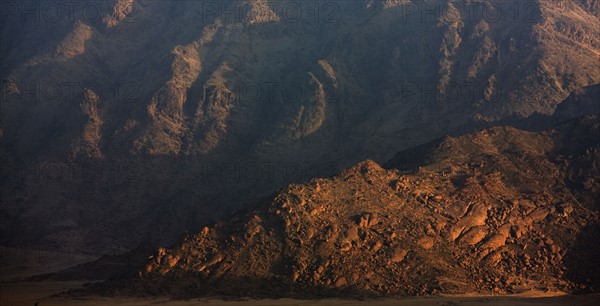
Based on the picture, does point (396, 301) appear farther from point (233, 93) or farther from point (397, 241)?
point (233, 93)

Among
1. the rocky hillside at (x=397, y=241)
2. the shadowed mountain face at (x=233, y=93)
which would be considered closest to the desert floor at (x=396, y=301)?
the rocky hillside at (x=397, y=241)

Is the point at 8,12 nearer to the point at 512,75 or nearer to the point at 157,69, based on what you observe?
the point at 157,69

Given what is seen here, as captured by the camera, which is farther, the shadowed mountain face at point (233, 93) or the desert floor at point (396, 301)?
the shadowed mountain face at point (233, 93)

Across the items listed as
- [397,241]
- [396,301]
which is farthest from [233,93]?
[396,301]

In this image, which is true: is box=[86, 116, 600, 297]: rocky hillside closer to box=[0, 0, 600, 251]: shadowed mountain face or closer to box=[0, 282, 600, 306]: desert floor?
box=[0, 282, 600, 306]: desert floor

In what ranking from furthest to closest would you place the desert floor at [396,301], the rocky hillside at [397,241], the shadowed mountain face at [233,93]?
1. the shadowed mountain face at [233,93]
2. the rocky hillside at [397,241]
3. the desert floor at [396,301]

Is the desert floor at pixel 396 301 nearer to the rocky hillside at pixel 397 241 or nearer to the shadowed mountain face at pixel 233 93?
the rocky hillside at pixel 397 241

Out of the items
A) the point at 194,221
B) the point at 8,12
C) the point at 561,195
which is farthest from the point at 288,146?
the point at 8,12
